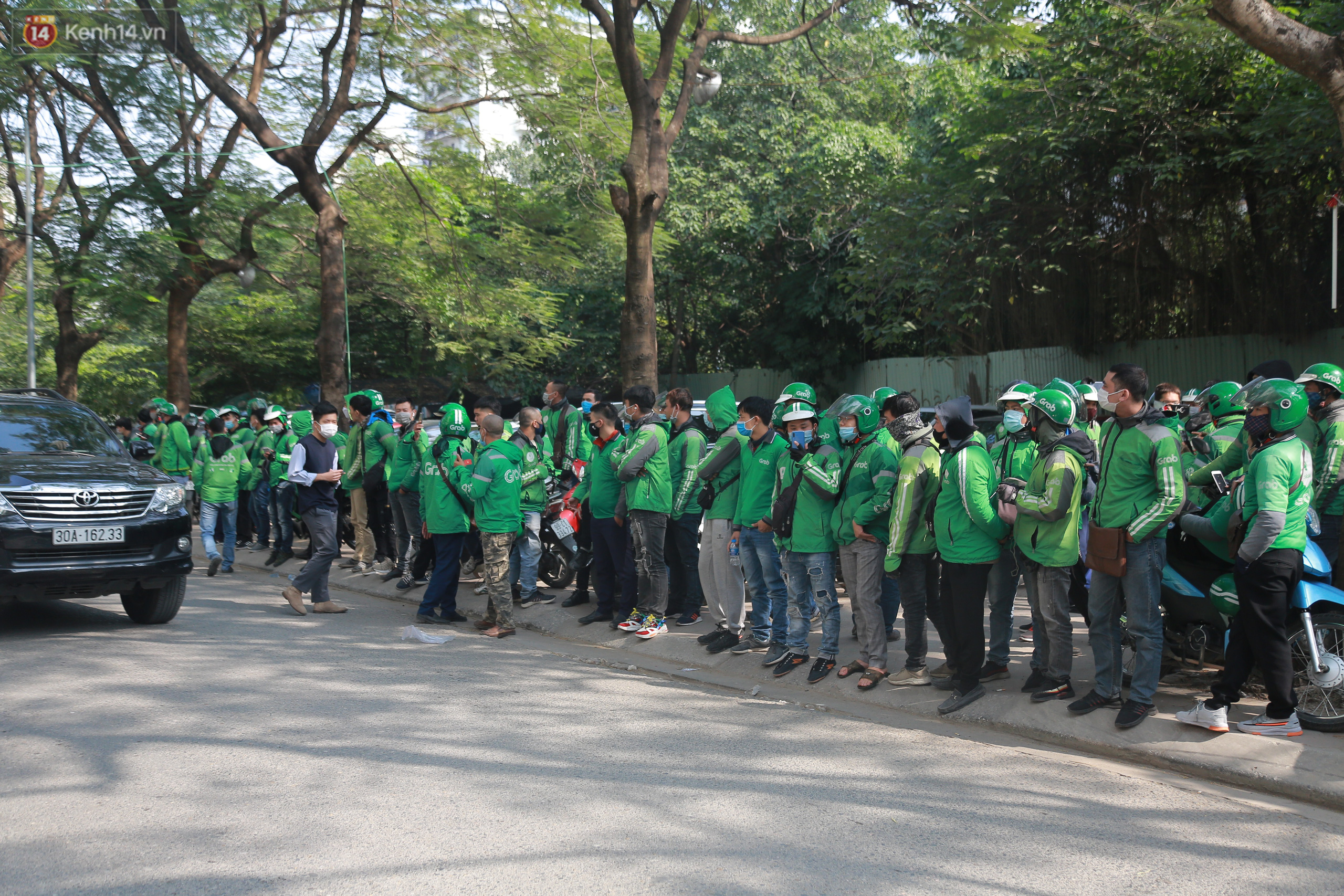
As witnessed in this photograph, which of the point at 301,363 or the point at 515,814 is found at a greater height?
the point at 301,363

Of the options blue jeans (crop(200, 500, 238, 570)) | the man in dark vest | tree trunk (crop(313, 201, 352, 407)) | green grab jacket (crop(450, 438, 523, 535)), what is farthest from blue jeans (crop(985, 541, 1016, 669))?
tree trunk (crop(313, 201, 352, 407))

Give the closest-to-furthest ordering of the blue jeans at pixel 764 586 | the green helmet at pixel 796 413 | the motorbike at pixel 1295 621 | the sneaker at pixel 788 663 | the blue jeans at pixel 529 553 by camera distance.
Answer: the motorbike at pixel 1295 621, the sneaker at pixel 788 663, the green helmet at pixel 796 413, the blue jeans at pixel 764 586, the blue jeans at pixel 529 553

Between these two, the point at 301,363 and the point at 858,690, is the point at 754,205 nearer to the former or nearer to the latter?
the point at 301,363

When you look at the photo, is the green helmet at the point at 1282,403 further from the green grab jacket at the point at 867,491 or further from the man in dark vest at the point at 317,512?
the man in dark vest at the point at 317,512

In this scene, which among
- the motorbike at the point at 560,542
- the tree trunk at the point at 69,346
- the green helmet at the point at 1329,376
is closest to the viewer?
the green helmet at the point at 1329,376

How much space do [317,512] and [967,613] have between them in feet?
21.2

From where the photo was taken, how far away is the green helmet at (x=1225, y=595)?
6199 millimetres

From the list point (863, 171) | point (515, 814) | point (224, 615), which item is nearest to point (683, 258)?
point (863, 171)

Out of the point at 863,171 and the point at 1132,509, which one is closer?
the point at 1132,509

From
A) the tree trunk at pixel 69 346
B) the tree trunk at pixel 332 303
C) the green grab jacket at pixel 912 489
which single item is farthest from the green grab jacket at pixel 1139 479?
the tree trunk at pixel 69 346

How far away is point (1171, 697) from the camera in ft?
21.7

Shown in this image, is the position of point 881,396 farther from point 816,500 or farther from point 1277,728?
point 1277,728

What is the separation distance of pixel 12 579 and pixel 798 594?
599cm

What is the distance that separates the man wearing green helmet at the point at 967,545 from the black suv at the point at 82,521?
20.5 ft
